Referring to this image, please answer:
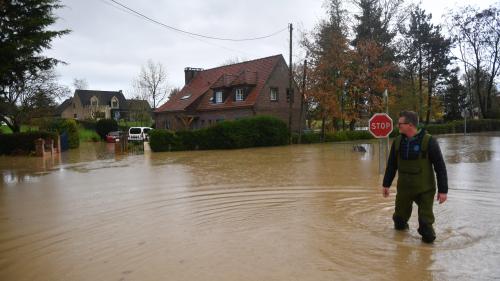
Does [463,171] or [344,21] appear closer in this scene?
[463,171]

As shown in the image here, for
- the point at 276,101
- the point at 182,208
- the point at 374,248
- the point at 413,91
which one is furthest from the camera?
the point at 413,91

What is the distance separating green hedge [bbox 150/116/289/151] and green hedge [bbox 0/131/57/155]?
22.3ft

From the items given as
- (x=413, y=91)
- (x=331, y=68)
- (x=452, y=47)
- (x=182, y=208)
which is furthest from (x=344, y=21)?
(x=182, y=208)

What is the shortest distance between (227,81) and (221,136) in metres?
12.4

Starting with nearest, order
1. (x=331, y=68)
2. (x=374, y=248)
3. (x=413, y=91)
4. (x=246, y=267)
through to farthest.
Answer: (x=246, y=267) < (x=374, y=248) < (x=331, y=68) < (x=413, y=91)

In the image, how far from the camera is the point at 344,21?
4300cm

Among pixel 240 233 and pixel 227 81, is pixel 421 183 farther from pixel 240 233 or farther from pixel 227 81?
pixel 227 81

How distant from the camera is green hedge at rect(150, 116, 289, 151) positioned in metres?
28.7

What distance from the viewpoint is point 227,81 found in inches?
1613

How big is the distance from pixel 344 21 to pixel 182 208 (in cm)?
3807

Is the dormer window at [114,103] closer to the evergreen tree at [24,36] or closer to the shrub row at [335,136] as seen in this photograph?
the shrub row at [335,136]

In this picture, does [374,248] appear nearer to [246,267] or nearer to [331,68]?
[246,267]

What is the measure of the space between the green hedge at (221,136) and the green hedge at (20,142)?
681 cm

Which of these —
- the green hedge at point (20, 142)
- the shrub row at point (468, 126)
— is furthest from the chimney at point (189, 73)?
the shrub row at point (468, 126)
